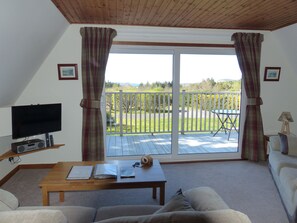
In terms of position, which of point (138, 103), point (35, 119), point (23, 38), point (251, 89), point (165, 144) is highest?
point (23, 38)

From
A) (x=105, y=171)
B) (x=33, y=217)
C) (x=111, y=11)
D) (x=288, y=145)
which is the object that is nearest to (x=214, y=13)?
(x=111, y=11)

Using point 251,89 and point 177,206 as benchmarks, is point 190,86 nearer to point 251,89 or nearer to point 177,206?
point 251,89

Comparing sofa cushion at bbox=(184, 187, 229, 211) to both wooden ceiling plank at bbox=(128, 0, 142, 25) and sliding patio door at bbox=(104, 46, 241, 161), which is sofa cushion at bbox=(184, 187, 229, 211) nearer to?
wooden ceiling plank at bbox=(128, 0, 142, 25)

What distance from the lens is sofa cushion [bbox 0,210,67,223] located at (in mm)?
1110

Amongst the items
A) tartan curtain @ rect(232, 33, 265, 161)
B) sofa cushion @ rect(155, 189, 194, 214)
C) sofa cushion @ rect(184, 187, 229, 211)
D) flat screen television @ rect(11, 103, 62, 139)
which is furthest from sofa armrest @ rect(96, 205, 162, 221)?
tartan curtain @ rect(232, 33, 265, 161)

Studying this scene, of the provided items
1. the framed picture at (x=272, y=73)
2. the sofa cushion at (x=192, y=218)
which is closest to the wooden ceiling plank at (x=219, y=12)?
the framed picture at (x=272, y=73)

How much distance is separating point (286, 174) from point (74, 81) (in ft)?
9.72

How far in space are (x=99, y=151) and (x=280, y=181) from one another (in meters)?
2.36

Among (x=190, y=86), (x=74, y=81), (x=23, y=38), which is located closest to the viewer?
(x=23, y=38)

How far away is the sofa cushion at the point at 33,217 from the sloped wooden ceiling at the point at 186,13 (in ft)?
7.20

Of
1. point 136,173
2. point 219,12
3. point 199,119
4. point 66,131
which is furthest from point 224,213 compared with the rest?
point 199,119

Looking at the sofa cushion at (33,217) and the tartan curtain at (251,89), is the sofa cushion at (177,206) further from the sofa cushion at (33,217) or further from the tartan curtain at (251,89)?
the tartan curtain at (251,89)

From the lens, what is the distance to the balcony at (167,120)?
475 centimetres

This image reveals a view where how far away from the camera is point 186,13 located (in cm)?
304
